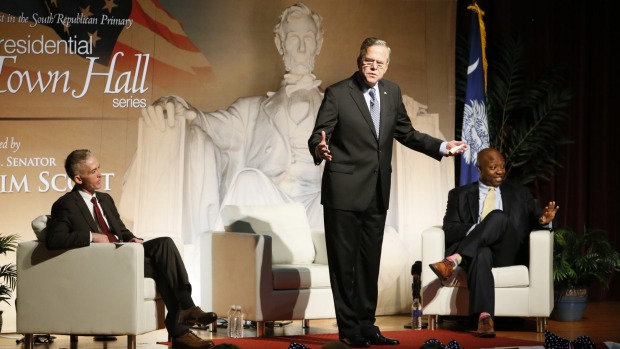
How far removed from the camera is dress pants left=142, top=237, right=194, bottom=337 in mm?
5293

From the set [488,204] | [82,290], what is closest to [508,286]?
[488,204]

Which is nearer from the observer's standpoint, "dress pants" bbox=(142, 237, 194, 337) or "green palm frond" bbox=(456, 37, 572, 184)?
"dress pants" bbox=(142, 237, 194, 337)

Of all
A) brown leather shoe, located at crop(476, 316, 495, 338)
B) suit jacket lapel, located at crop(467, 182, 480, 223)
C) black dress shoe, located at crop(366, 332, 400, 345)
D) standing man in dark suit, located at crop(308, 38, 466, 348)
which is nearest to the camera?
standing man in dark suit, located at crop(308, 38, 466, 348)

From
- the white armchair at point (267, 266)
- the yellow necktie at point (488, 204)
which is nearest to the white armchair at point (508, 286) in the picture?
the yellow necktie at point (488, 204)

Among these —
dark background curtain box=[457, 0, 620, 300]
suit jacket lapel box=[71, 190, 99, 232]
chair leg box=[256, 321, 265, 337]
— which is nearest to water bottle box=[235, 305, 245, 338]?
chair leg box=[256, 321, 265, 337]

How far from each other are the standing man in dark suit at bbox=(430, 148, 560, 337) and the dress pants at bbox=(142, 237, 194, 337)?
1575 millimetres

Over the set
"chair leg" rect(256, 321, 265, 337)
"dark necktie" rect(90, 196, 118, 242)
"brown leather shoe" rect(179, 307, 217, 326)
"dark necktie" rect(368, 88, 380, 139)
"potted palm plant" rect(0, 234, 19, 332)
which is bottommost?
"chair leg" rect(256, 321, 265, 337)

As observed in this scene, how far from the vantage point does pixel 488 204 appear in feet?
20.9

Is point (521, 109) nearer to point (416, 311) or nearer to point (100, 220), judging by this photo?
point (416, 311)

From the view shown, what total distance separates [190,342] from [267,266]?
925 mm

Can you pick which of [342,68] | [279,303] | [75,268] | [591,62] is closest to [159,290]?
[75,268]

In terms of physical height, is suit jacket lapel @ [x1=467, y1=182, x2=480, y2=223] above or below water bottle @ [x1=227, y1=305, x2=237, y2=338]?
above

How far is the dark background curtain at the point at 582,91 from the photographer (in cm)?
805

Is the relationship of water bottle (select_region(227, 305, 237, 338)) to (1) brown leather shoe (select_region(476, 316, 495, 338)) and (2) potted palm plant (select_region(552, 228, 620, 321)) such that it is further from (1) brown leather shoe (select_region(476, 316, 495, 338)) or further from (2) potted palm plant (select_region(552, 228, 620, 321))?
(2) potted palm plant (select_region(552, 228, 620, 321))
